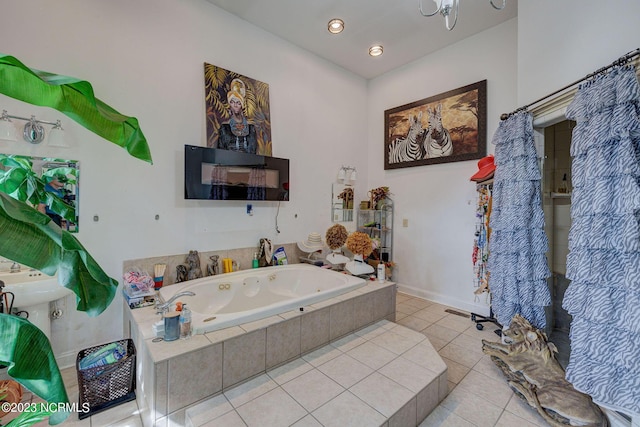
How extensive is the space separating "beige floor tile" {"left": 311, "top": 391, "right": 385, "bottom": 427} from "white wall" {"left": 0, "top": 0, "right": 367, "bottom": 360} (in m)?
1.96

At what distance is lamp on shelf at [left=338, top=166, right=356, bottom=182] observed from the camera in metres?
4.13

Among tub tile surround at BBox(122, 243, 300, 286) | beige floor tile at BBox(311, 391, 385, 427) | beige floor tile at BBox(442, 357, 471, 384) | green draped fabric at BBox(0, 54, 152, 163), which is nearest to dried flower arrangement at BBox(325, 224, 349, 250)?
tub tile surround at BBox(122, 243, 300, 286)

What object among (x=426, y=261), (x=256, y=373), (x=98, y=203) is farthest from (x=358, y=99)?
Answer: (x=256, y=373)

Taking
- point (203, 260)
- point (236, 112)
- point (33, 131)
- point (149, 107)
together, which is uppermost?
point (236, 112)

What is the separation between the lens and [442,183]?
364 centimetres

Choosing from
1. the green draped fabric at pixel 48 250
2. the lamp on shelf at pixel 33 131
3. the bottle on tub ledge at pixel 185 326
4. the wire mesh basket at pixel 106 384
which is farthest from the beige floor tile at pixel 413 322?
the lamp on shelf at pixel 33 131

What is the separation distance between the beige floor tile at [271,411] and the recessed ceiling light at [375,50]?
3942mm

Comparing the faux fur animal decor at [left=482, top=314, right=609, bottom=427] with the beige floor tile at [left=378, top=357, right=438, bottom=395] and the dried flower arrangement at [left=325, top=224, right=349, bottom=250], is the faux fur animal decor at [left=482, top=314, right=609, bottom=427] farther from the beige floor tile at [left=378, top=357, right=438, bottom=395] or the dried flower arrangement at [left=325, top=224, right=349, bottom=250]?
the dried flower arrangement at [left=325, top=224, right=349, bottom=250]

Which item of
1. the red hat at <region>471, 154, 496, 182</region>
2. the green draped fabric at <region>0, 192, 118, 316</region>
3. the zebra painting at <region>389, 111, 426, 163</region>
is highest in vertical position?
the zebra painting at <region>389, 111, 426, 163</region>

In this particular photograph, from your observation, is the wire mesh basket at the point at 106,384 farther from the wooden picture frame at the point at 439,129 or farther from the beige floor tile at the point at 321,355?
the wooden picture frame at the point at 439,129

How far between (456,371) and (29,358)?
101 inches

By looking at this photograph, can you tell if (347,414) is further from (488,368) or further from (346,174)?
A: (346,174)

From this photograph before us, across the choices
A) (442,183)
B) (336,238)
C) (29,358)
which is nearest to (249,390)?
(29,358)

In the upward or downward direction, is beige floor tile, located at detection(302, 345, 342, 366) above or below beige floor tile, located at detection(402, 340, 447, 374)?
below
